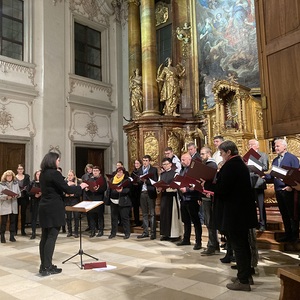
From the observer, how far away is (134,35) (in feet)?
40.7

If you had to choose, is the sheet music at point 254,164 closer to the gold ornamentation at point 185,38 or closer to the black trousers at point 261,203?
the black trousers at point 261,203

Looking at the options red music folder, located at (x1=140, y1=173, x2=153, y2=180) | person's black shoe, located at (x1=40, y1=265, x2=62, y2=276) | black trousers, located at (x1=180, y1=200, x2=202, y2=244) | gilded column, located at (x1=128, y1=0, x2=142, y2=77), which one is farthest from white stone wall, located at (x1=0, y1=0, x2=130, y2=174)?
person's black shoe, located at (x1=40, y1=265, x2=62, y2=276)

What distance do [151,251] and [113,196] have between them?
1820 mm

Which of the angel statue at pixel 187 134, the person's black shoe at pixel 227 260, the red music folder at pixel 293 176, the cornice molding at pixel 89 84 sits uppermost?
the cornice molding at pixel 89 84

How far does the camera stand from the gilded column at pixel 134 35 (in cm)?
1234

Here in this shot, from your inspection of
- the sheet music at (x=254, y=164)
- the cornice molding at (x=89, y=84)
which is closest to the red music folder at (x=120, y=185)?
the sheet music at (x=254, y=164)

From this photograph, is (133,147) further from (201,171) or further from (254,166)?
(201,171)

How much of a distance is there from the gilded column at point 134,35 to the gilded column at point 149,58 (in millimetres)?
855

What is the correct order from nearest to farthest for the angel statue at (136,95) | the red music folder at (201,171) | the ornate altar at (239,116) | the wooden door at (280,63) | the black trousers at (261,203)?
the wooden door at (280,63) < the red music folder at (201,171) < the black trousers at (261,203) < the ornate altar at (239,116) < the angel statue at (136,95)

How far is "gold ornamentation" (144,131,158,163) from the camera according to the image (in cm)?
1064

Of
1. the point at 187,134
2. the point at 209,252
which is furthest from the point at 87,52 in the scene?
the point at 209,252

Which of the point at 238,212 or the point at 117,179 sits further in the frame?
the point at 117,179

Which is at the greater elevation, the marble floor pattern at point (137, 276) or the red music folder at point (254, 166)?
the red music folder at point (254, 166)

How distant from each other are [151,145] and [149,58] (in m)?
2.94
